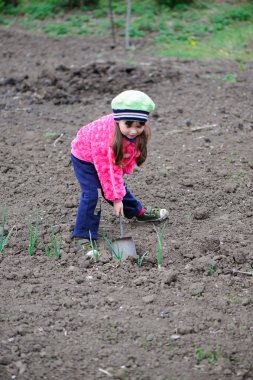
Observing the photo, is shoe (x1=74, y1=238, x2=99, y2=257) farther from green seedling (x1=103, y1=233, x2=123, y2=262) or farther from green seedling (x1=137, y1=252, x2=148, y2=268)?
green seedling (x1=137, y1=252, x2=148, y2=268)

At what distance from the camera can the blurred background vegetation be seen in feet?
34.4

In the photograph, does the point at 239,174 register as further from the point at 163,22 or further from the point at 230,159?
the point at 163,22

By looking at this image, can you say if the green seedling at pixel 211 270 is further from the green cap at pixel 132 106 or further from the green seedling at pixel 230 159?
the green seedling at pixel 230 159

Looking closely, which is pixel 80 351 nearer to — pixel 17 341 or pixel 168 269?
pixel 17 341

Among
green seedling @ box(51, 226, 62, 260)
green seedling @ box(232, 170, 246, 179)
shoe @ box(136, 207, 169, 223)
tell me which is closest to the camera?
green seedling @ box(51, 226, 62, 260)

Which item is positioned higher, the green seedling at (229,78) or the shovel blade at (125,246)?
Result: the shovel blade at (125,246)

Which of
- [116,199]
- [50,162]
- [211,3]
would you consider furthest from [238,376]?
[211,3]

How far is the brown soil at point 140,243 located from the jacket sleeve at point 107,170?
0.48 m

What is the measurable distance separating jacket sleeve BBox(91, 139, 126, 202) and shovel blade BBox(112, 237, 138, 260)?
12.9 inches

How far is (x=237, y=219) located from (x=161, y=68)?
4.47 metres

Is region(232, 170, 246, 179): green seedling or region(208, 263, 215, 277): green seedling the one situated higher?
region(208, 263, 215, 277): green seedling

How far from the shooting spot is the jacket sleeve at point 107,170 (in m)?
4.09

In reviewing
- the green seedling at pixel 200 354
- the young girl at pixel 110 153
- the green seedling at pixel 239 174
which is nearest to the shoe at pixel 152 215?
the young girl at pixel 110 153

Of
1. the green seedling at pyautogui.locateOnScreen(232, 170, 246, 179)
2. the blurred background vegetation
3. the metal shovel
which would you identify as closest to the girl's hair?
the metal shovel
